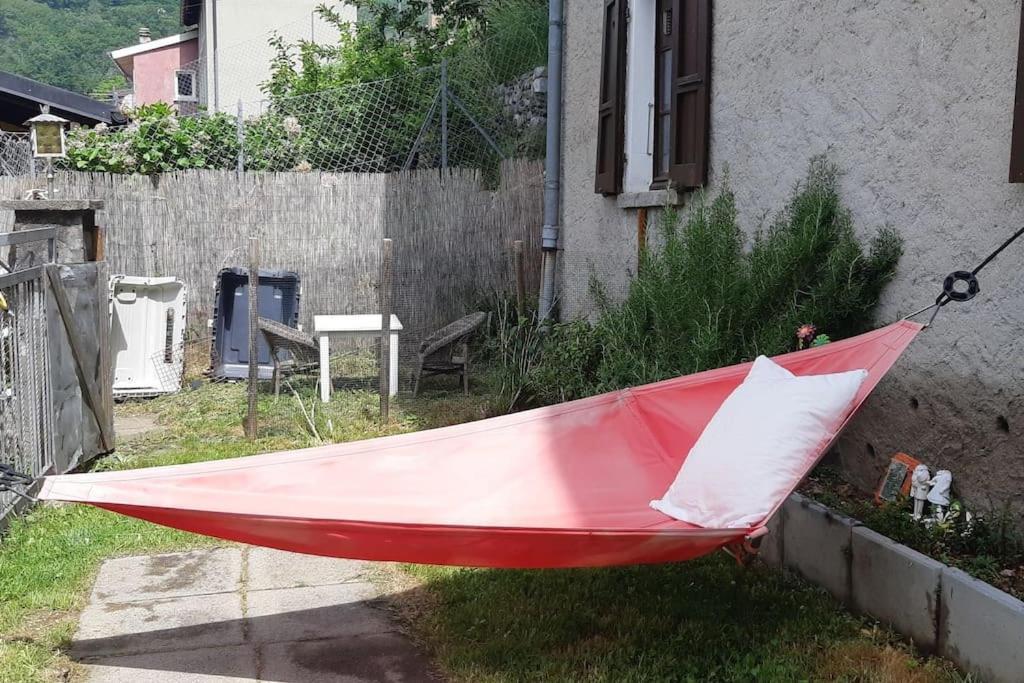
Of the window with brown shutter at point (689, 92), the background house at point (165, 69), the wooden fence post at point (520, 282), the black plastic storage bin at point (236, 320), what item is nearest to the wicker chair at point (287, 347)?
the black plastic storage bin at point (236, 320)

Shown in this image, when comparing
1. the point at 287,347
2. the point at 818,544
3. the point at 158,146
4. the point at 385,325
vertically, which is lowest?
the point at 818,544

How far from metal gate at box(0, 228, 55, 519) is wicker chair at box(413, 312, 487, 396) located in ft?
9.69

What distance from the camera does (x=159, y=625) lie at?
3.35m

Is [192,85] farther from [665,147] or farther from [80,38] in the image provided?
[665,147]

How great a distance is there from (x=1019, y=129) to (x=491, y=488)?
187 cm

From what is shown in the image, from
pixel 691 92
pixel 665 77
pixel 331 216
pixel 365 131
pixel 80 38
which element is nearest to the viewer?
pixel 691 92

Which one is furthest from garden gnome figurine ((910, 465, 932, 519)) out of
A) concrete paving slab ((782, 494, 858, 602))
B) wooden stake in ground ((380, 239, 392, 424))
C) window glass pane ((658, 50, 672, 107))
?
wooden stake in ground ((380, 239, 392, 424))

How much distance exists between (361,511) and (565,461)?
0.81 meters

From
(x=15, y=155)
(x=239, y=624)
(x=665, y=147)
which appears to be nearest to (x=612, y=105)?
(x=665, y=147)

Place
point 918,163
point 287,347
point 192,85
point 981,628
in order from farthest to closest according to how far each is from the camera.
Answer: point 192,85
point 287,347
point 918,163
point 981,628

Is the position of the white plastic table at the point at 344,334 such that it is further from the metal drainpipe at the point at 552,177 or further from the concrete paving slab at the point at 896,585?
the concrete paving slab at the point at 896,585

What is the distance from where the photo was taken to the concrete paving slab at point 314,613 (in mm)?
3303

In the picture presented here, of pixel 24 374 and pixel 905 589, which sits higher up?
pixel 24 374

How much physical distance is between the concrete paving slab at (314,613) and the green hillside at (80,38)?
33.9 meters
